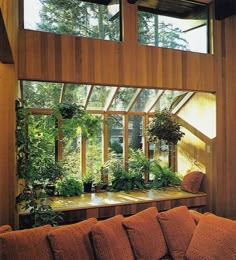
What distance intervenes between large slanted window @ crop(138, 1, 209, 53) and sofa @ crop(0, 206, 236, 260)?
9.59ft

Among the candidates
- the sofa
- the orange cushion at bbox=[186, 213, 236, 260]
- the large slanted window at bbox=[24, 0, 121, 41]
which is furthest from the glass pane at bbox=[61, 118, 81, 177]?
the orange cushion at bbox=[186, 213, 236, 260]

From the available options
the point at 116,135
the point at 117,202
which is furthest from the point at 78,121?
the point at 117,202

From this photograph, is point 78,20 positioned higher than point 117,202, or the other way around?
point 78,20

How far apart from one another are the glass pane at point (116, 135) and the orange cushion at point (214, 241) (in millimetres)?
2965

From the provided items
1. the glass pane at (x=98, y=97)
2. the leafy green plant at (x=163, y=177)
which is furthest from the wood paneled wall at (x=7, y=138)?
the leafy green plant at (x=163, y=177)

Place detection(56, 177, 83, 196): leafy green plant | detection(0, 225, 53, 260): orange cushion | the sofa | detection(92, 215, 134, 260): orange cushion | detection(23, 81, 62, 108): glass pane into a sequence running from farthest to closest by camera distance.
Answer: detection(56, 177, 83, 196): leafy green plant
detection(23, 81, 62, 108): glass pane
detection(92, 215, 134, 260): orange cushion
the sofa
detection(0, 225, 53, 260): orange cushion

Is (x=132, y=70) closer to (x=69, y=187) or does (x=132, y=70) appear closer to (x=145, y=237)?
(x=69, y=187)

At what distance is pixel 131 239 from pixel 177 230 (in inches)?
19.5

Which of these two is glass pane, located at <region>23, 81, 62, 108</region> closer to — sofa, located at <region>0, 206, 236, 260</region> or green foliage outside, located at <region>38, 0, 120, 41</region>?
green foliage outside, located at <region>38, 0, 120, 41</region>

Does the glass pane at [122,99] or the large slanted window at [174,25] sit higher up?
the large slanted window at [174,25]

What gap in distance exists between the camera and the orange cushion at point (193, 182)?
507 centimetres

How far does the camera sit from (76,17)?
14.1 ft

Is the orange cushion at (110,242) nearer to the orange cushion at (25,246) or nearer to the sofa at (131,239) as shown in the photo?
the sofa at (131,239)

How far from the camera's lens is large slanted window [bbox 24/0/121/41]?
402 centimetres
